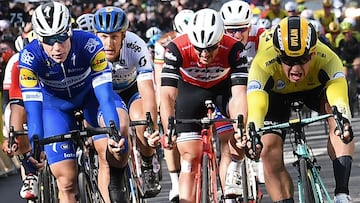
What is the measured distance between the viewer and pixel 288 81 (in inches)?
360

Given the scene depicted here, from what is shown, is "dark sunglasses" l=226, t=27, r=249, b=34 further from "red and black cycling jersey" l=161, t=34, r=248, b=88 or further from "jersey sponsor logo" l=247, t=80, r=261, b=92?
"jersey sponsor logo" l=247, t=80, r=261, b=92

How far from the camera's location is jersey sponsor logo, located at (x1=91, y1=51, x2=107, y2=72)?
31.4 feet

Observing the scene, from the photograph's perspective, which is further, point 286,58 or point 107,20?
point 107,20

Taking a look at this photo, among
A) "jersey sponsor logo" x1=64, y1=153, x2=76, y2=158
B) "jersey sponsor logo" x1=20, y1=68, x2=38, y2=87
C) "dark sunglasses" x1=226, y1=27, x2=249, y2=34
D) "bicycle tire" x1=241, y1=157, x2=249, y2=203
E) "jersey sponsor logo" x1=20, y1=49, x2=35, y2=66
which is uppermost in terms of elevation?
"dark sunglasses" x1=226, y1=27, x2=249, y2=34

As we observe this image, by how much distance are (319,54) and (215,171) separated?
164 centimetres

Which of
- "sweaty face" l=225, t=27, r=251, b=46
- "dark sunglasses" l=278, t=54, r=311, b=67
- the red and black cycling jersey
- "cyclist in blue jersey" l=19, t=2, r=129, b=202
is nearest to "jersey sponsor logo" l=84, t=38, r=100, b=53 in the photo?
"cyclist in blue jersey" l=19, t=2, r=129, b=202

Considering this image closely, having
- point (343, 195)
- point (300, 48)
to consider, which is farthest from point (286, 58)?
point (343, 195)

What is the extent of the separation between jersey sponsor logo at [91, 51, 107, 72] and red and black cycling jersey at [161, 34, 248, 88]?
2.18 feet

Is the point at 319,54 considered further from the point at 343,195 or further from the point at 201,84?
the point at 201,84

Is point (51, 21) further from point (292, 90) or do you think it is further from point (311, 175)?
point (311, 175)

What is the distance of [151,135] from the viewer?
9.89 metres

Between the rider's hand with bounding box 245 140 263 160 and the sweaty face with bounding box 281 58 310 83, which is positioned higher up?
the sweaty face with bounding box 281 58 310 83

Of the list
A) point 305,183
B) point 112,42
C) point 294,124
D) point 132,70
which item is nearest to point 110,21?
point 112,42

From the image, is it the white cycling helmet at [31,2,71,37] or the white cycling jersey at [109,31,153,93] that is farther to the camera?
the white cycling jersey at [109,31,153,93]
